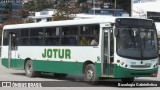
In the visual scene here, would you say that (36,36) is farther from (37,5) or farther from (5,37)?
(37,5)

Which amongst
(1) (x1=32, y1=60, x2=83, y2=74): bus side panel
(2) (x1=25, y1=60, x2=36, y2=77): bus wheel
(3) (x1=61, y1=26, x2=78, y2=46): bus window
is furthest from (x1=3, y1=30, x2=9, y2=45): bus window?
(3) (x1=61, y1=26, x2=78, y2=46): bus window

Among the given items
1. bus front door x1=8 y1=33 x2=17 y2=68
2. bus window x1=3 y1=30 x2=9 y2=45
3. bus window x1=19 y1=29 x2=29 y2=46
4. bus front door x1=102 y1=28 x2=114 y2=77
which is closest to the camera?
bus front door x1=102 y1=28 x2=114 y2=77

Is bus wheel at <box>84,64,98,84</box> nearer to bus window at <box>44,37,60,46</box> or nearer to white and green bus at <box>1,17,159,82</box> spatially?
white and green bus at <box>1,17,159,82</box>

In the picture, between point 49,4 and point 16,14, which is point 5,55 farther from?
point 49,4

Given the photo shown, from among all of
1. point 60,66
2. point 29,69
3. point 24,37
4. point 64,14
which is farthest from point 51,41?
point 64,14

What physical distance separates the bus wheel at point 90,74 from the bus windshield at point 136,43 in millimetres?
1551

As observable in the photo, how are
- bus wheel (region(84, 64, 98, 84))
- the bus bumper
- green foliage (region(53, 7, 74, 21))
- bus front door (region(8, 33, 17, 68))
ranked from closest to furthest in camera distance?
1. the bus bumper
2. bus wheel (region(84, 64, 98, 84))
3. bus front door (region(8, 33, 17, 68))
4. green foliage (region(53, 7, 74, 21))

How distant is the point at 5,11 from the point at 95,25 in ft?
325

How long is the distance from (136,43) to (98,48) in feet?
5.05

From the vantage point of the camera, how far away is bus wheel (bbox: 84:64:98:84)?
17797 millimetres

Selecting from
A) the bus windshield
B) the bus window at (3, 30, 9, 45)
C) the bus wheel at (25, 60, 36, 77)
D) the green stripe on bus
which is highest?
the bus windshield

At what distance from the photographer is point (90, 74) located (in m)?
18.1

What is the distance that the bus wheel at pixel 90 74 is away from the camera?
17797 mm

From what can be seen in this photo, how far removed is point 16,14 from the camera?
104 meters
